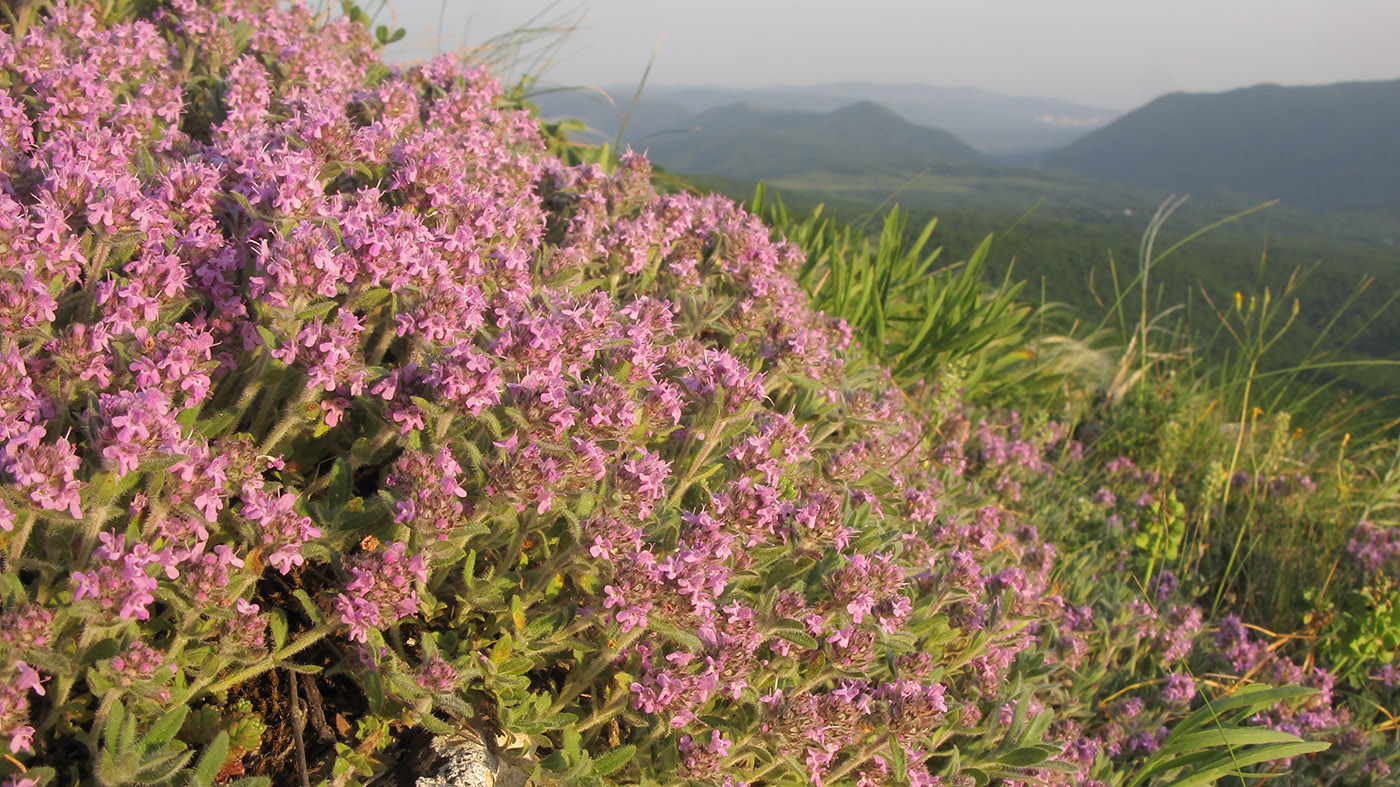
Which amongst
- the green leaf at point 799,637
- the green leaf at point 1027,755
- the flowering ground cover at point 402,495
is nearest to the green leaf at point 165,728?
the flowering ground cover at point 402,495

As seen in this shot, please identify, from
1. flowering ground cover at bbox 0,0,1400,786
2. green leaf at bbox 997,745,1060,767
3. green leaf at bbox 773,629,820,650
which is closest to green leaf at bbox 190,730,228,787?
flowering ground cover at bbox 0,0,1400,786

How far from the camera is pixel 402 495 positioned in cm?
254

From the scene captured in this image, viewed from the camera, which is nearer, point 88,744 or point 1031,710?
point 88,744

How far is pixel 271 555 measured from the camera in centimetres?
233

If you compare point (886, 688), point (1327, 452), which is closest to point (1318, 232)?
point (1327, 452)

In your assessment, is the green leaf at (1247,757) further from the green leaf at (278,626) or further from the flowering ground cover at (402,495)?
the green leaf at (278,626)

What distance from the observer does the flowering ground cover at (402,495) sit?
224 cm

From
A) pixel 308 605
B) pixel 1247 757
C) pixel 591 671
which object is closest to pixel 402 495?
pixel 308 605

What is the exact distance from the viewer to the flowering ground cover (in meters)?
2.24

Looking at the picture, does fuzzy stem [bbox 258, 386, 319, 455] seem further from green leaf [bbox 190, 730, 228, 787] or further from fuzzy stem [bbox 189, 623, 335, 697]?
green leaf [bbox 190, 730, 228, 787]

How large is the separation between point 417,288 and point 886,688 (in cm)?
203

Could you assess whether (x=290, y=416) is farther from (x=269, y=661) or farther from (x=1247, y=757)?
(x=1247, y=757)

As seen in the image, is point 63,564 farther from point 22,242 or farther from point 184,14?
point 184,14

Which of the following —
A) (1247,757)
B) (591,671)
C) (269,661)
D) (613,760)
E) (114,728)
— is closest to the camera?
(114,728)
